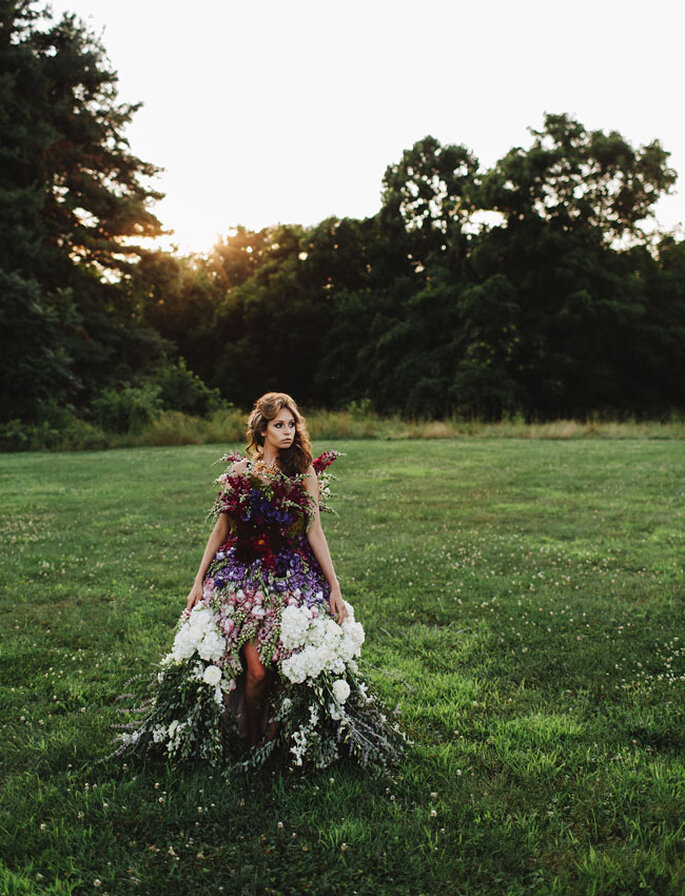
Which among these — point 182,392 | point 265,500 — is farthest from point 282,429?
point 182,392

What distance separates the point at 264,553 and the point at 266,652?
0.57 metres

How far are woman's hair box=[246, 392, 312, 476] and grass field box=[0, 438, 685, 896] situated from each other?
184cm

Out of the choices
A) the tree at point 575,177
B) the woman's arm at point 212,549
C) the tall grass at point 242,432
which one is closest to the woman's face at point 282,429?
the woman's arm at point 212,549

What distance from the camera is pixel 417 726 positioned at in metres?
4.30

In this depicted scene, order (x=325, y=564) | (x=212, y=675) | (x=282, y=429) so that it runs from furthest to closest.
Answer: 1. (x=282, y=429)
2. (x=325, y=564)
3. (x=212, y=675)

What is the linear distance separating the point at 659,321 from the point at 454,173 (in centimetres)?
1550

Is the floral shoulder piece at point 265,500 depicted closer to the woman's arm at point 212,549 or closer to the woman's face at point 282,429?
the woman's arm at point 212,549

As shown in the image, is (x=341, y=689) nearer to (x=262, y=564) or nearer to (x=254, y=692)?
(x=254, y=692)

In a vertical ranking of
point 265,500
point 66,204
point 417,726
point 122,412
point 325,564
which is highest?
point 66,204

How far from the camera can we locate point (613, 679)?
4.91 metres

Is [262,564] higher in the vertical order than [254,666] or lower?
higher

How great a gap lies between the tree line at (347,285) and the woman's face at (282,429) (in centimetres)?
2262

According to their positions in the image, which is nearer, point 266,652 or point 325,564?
point 266,652

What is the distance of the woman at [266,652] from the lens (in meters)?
3.73
